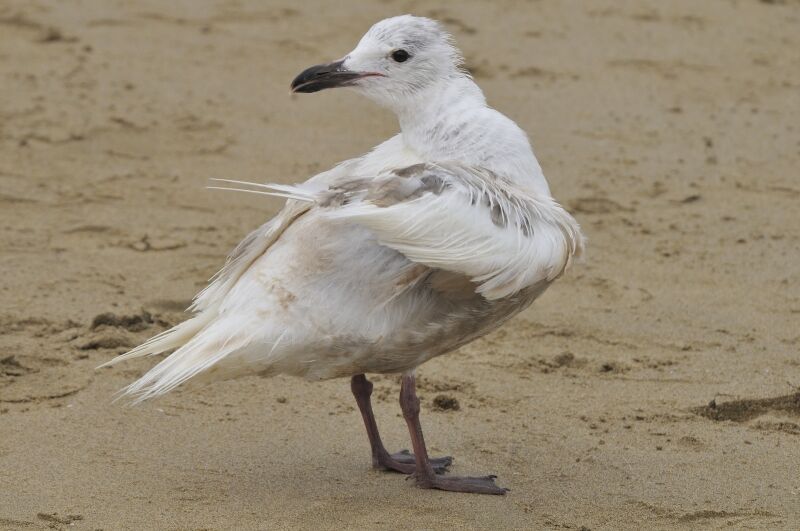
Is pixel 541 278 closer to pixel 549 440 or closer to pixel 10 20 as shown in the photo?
pixel 549 440

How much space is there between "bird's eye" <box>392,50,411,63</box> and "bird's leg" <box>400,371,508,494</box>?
110cm

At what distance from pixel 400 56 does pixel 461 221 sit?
91 centimetres

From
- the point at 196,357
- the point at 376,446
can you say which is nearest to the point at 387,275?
the point at 196,357

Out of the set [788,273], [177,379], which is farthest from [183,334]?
[788,273]

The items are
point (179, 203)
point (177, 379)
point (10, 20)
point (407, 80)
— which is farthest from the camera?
point (10, 20)

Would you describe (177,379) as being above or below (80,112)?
below

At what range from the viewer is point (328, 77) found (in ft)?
15.4

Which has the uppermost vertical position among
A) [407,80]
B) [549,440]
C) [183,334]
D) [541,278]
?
[407,80]

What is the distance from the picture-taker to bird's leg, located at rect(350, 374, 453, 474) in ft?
15.1

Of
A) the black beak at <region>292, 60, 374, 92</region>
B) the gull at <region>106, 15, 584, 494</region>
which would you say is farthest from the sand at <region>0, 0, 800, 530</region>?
the black beak at <region>292, 60, 374, 92</region>

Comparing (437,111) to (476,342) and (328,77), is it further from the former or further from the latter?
(476,342)

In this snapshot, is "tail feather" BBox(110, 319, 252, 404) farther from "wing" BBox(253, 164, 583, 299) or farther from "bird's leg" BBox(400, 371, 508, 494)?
"bird's leg" BBox(400, 371, 508, 494)

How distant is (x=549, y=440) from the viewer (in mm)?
4809

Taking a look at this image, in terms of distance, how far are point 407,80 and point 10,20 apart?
16.4ft
